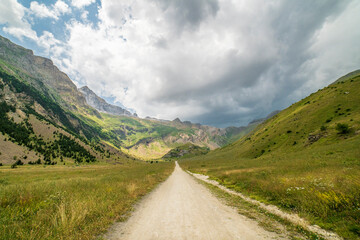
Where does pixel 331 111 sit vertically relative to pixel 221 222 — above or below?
above

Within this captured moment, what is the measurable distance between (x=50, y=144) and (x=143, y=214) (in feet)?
598

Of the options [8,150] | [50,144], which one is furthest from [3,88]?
[8,150]

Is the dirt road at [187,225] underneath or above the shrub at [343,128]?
underneath

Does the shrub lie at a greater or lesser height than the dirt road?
greater

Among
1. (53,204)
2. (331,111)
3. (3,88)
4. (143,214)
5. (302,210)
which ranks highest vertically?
(3,88)

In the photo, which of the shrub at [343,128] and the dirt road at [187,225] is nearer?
the dirt road at [187,225]

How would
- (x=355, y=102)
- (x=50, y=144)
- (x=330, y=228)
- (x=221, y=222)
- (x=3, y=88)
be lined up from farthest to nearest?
1. (x=3, y=88)
2. (x=50, y=144)
3. (x=355, y=102)
4. (x=221, y=222)
5. (x=330, y=228)

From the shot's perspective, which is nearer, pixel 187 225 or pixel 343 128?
pixel 187 225

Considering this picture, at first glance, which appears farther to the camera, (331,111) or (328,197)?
(331,111)

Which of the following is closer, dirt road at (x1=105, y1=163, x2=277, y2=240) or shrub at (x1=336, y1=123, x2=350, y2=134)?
dirt road at (x1=105, y1=163, x2=277, y2=240)

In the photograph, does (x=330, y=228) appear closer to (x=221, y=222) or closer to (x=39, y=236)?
(x=221, y=222)

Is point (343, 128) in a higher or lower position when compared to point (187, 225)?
higher

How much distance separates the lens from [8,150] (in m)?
100

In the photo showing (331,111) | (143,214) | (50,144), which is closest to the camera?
(143,214)
